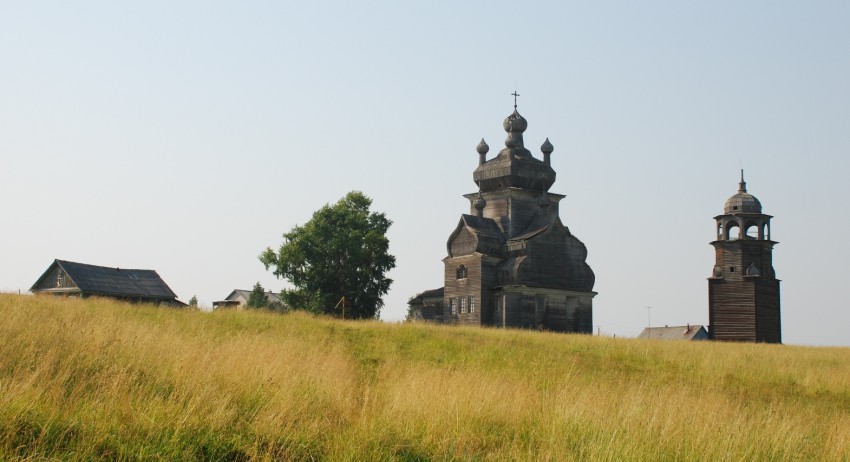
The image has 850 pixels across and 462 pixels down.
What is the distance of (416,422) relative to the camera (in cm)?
1084

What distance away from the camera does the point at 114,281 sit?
53031 mm

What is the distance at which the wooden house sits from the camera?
51.4 metres

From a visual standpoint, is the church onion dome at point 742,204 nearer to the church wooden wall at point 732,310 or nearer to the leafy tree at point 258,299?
the church wooden wall at point 732,310

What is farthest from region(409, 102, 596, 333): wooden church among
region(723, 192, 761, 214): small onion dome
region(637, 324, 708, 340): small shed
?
region(637, 324, 708, 340): small shed

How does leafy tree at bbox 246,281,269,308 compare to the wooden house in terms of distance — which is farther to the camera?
leafy tree at bbox 246,281,269,308

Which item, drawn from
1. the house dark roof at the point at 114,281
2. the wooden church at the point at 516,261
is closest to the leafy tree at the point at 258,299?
the house dark roof at the point at 114,281

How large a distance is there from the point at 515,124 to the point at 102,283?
26.6 metres

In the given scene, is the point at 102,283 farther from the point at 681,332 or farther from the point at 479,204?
the point at 681,332

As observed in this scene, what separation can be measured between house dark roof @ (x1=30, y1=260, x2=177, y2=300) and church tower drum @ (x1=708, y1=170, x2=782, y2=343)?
33717 mm

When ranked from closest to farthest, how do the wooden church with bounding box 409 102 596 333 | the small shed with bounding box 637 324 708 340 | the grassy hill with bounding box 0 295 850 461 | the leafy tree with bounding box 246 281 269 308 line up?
1. the grassy hill with bounding box 0 295 850 461
2. the wooden church with bounding box 409 102 596 333
3. the leafy tree with bounding box 246 281 269 308
4. the small shed with bounding box 637 324 708 340

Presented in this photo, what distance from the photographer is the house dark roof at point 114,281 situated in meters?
51.5

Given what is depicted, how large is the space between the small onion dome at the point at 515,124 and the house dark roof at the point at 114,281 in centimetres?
2341

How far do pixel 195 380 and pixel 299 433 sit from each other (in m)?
2.08

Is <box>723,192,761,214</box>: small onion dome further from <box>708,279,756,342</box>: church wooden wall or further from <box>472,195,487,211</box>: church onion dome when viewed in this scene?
<box>472,195,487,211</box>: church onion dome
